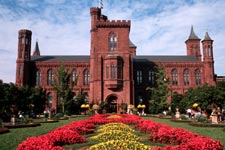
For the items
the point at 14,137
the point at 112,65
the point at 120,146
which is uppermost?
the point at 112,65

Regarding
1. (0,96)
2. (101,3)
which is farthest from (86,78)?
(0,96)

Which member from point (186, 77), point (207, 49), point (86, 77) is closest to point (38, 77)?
point (86, 77)

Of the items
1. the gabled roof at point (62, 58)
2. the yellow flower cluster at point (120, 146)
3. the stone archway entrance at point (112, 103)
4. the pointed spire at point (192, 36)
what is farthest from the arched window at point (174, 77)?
the yellow flower cluster at point (120, 146)

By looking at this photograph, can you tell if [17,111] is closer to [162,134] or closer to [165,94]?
[165,94]

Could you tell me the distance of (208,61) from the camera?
2216 inches

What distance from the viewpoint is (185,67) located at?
5747 cm

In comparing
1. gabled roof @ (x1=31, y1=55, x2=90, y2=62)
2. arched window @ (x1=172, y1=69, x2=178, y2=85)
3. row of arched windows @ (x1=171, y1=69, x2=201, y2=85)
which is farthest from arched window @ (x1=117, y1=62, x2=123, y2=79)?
arched window @ (x1=172, y1=69, x2=178, y2=85)

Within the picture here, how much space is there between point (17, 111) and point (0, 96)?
6449 mm

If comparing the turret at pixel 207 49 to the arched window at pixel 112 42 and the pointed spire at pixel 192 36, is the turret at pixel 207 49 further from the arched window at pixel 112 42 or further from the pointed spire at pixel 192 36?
the arched window at pixel 112 42

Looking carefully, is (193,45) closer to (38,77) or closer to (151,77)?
(151,77)

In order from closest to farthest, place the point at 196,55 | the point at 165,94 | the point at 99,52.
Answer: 1. the point at 165,94
2. the point at 99,52
3. the point at 196,55

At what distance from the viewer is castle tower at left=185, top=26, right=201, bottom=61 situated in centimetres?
6562

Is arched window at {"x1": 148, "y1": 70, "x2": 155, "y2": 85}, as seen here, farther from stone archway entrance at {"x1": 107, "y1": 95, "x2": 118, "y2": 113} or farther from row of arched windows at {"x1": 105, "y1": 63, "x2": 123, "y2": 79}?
stone archway entrance at {"x1": 107, "y1": 95, "x2": 118, "y2": 113}

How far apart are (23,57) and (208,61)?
4270 centimetres
